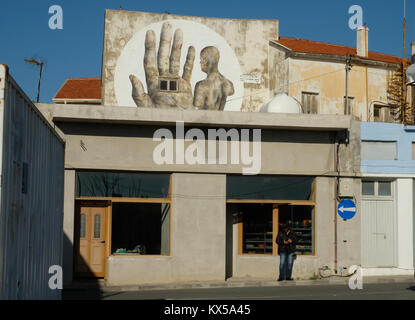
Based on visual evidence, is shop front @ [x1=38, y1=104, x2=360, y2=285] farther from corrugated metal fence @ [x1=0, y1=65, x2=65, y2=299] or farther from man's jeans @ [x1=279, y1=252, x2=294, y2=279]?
corrugated metal fence @ [x1=0, y1=65, x2=65, y2=299]

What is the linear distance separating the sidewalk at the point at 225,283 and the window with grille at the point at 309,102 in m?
11.3

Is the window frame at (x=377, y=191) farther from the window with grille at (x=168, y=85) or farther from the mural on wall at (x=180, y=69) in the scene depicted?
the window with grille at (x=168, y=85)

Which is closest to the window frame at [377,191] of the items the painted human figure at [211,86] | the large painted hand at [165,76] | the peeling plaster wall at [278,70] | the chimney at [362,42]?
the peeling plaster wall at [278,70]

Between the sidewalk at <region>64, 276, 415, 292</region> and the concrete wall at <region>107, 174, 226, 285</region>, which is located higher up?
the concrete wall at <region>107, 174, 226, 285</region>

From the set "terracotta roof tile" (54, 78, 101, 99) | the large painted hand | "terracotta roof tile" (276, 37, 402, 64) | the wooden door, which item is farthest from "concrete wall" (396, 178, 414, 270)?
"terracotta roof tile" (54, 78, 101, 99)

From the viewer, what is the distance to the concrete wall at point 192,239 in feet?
65.8

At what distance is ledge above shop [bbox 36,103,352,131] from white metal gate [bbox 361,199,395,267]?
9.90 ft

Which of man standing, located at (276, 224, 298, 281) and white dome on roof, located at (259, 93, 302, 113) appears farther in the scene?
white dome on roof, located at (259, 93, 302, 113)

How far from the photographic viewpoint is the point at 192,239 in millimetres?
20562

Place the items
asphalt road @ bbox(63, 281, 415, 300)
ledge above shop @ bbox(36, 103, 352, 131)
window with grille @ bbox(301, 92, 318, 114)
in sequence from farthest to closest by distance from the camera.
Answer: window with grille @ bbox(301, 92, 318, 114) → ledge above shop @ bbox(36, 103, 352, 131) → asphalt road @ bbox(63, 281, 415, 300)

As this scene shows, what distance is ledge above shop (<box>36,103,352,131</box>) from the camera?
64.9ft

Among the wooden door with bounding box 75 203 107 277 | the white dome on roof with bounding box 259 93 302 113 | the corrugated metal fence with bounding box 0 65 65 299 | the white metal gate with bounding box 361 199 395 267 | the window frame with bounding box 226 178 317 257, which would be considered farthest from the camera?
the white dome on roof with bounding box 259 93 302 113

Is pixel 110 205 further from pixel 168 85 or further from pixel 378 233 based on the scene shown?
pixel 168 85
